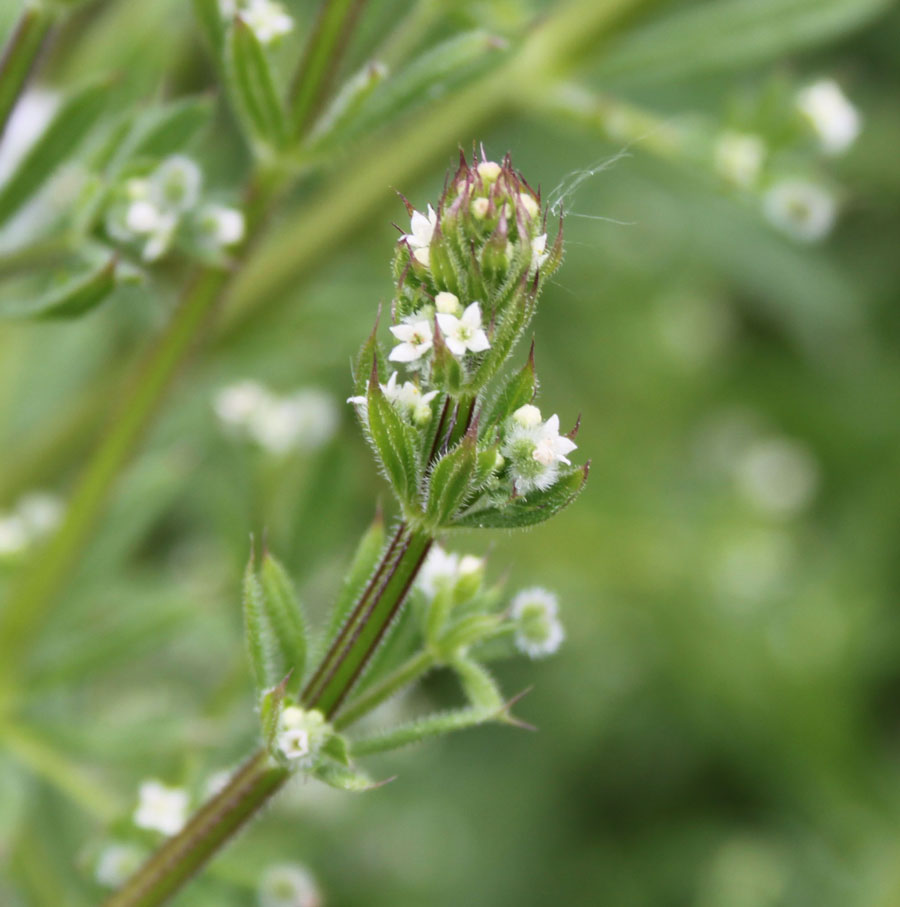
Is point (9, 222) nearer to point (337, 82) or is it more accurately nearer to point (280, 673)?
point (337, 82)

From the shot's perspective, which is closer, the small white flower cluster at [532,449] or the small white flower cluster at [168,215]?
the small white flower cluster at [532,449]

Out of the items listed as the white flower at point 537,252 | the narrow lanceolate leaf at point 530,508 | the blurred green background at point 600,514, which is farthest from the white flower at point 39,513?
the white flower at point 537,252

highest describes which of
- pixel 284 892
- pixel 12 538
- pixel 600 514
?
pixel 12 538

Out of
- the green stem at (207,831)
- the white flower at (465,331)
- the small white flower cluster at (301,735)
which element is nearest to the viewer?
the white flower at (465,331)

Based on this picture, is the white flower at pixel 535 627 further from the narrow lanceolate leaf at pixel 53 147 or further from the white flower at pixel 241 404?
the white flower at pixel 241 404

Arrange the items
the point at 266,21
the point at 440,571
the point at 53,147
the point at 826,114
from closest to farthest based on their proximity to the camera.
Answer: the point at 440,571 → the point at 266,21 → the point at 53,147 → the point at 826,114

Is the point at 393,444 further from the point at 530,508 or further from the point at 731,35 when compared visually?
the point at 731,35

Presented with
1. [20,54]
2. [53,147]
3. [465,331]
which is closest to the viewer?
[465,331]

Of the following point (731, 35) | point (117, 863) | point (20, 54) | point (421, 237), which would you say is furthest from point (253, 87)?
point (731, 35)
